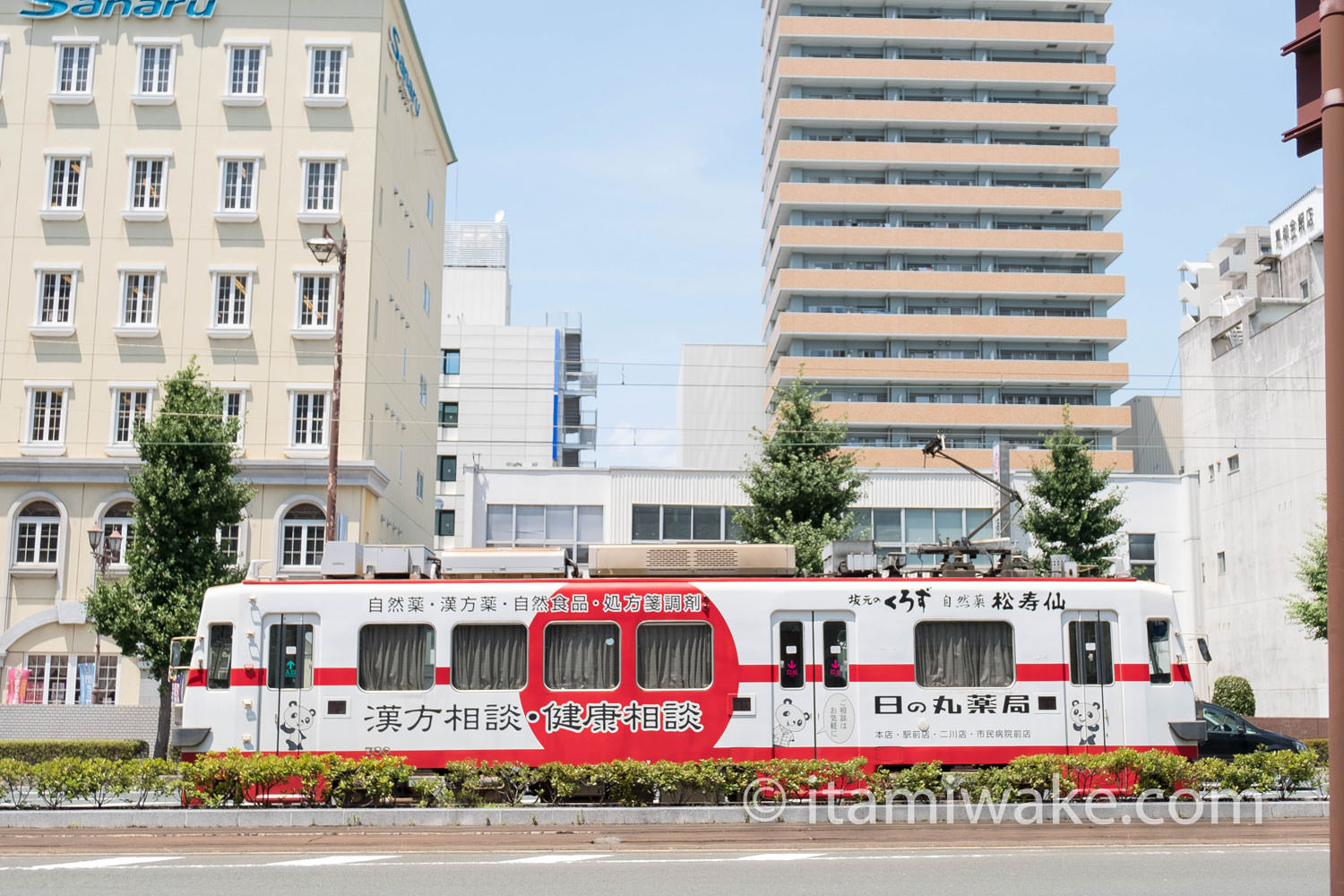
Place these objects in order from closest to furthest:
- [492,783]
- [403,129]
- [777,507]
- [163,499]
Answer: [492,783] < [163,499] < [777,507] < [403,129]

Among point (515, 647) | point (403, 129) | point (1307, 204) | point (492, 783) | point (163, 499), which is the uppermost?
point (1307, 204)

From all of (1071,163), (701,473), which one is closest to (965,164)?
(1071,163)

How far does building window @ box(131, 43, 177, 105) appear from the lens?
43.5m

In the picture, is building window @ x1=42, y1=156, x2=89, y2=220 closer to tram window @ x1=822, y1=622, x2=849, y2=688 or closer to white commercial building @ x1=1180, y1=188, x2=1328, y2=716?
tram window @ x1=822, y1=622, x2=849, y2=688

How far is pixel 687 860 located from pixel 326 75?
1476 inches

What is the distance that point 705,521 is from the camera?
169 ft

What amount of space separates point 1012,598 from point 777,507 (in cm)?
1794

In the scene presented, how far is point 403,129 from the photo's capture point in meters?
49.3

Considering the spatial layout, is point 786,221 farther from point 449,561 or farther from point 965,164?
point 449,561

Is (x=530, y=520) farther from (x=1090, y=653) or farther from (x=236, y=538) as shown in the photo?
(x=1090, y=653)

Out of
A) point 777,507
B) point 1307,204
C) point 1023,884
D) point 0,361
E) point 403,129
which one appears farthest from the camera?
point 1307,204

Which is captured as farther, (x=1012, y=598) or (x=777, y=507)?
(x=777, y=507)

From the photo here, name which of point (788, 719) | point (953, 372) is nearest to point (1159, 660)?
point (788, 719)

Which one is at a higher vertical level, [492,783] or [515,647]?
[515,647]
